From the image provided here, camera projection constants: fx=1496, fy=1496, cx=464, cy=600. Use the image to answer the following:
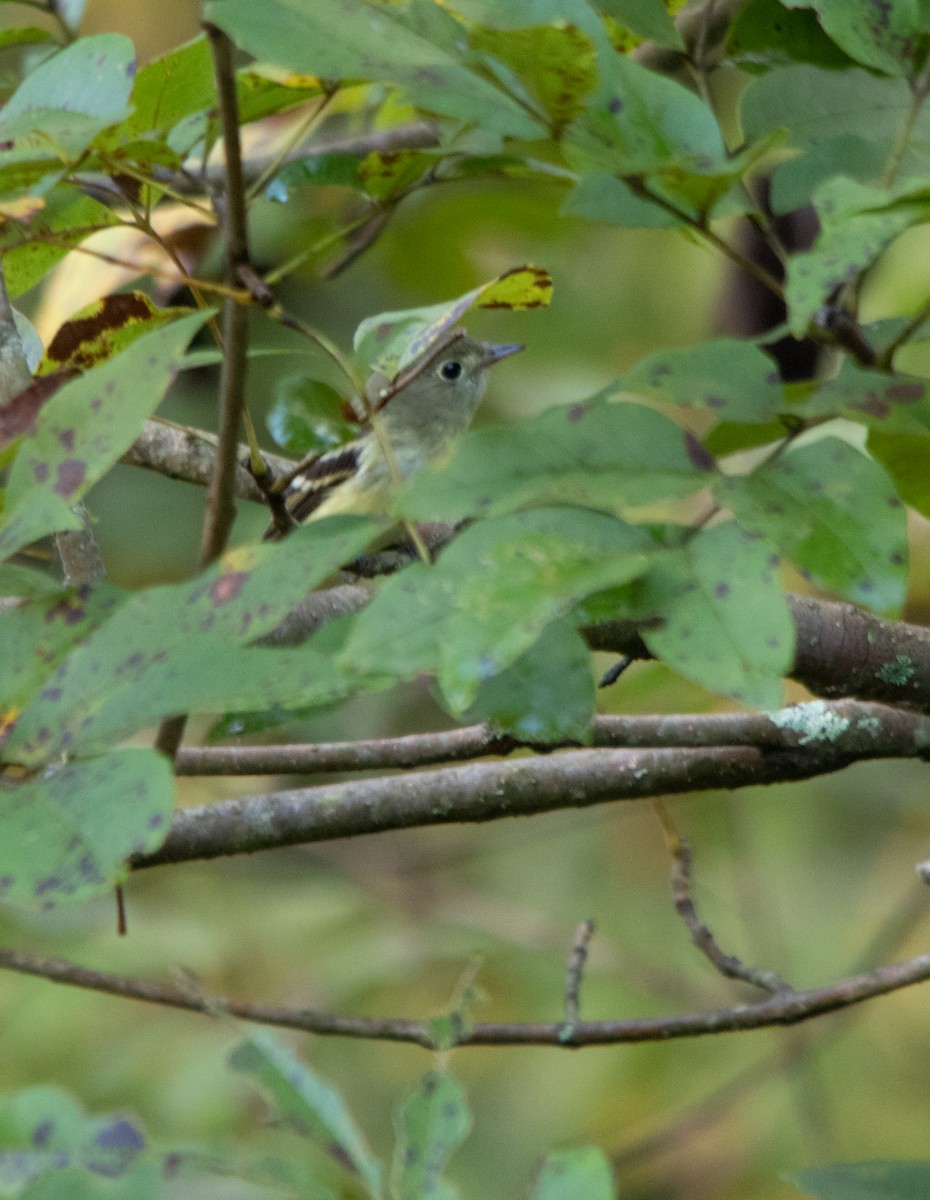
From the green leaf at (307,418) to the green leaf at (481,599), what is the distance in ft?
2.32

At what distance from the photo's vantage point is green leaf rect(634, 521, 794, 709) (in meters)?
0.91

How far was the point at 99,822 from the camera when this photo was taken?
88cm

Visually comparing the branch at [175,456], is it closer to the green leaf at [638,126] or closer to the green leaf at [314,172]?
the green leaf at [314,172]

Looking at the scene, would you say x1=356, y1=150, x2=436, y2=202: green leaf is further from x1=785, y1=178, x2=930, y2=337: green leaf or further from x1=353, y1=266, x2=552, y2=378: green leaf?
x1=785, y1=178, x2=930, y2=337: green leaf

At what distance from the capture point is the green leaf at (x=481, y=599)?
887mm

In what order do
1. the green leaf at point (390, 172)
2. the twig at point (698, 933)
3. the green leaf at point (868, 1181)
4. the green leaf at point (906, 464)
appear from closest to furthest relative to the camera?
1. the green leaf at point (868, 1181)
2. the green leaf at point (906, 464)
3. the green leaf at point (390, 172)
4. the twig at point (698, 933)

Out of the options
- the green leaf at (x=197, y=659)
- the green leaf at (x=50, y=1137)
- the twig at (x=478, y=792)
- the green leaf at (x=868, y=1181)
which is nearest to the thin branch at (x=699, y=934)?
the twig at (x=478, y=792)

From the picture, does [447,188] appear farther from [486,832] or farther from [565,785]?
[565,785]

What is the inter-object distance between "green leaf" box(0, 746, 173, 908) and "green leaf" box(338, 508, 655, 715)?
0.47 feet

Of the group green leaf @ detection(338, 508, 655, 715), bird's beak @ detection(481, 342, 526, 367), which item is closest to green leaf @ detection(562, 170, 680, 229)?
green leaf @ detection(338, 508, 655, 715)

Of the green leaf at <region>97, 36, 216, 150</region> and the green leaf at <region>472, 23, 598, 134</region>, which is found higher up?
the green leaf at <region>472, 23, 598, 134</region>

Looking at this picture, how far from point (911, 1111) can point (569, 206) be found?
3910mm

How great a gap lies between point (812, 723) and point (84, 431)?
46.3 inches

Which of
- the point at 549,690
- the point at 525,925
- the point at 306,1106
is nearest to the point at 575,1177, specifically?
the point at 306,1106
